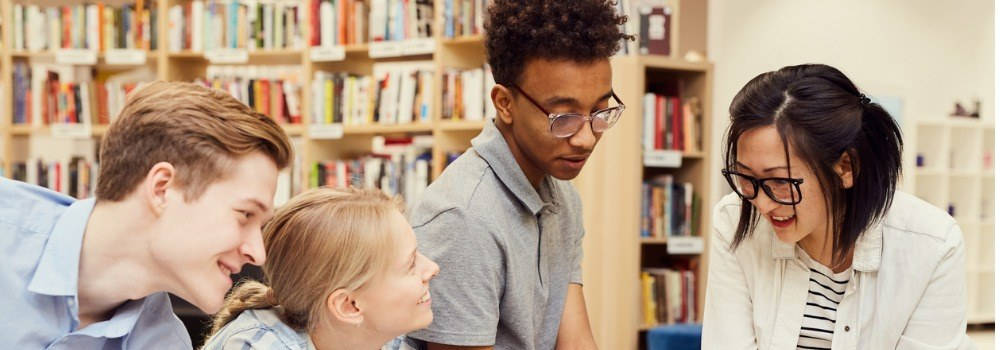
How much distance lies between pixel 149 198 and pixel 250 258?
6.2 inches

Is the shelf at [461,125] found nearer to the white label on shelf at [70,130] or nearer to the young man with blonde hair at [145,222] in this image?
the white label on shelf at [70,130]

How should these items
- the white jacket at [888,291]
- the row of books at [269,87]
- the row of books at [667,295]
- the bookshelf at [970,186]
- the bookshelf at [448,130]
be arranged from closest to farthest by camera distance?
the white jacket at [888,291], the bookshelf at [448,130], the row of books at [667,295], the row of books at [269,87], the bookshelf at [970,186]

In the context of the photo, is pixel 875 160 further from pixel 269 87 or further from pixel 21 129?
pixel 21 129

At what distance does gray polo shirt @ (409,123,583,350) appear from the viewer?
1.61 metres

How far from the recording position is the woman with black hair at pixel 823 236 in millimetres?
1714

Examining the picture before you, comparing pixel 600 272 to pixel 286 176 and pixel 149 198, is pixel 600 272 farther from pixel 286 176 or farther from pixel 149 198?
pixel 149 198

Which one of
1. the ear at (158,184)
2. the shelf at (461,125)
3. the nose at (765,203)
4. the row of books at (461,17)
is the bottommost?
the nose at (765,203)

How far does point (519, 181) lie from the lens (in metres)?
1.72

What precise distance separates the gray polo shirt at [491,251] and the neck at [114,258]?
50 cm

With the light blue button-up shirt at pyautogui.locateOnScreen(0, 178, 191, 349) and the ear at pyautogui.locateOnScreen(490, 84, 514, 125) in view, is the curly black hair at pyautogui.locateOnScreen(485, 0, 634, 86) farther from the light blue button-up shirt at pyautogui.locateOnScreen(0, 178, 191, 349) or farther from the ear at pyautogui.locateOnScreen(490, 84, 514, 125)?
the light blue button-up shirt at pyautogui.locateOnScreen(0, 178, 191, 349)

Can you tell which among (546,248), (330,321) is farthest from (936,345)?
(330,321)

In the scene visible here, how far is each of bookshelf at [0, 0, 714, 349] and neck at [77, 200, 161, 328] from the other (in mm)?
2949

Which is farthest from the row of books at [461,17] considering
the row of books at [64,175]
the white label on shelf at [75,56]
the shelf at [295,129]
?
the row of books at [64,175]

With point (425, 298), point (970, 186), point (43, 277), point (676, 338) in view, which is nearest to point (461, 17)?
point (676, 338)
